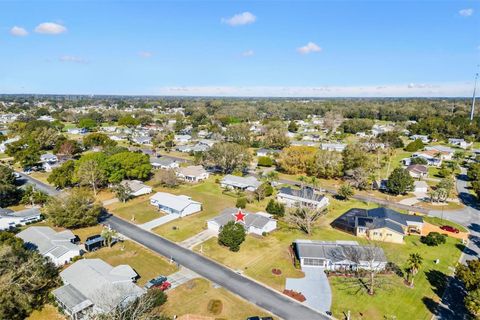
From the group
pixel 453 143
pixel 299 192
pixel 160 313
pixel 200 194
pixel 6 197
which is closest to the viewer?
pixel 160 313

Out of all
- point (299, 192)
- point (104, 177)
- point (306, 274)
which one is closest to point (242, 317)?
point (306, 274)

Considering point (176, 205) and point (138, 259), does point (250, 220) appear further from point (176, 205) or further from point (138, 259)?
point (138, 259)

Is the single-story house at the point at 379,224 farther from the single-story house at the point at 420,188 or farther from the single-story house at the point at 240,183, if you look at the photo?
the single-story house at the point at 240,183

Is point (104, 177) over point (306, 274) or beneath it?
over

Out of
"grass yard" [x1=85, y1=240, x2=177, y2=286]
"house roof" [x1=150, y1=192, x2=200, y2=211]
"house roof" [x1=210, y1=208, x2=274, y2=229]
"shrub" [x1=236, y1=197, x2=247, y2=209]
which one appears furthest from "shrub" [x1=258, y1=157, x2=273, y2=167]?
"grass yard" [x1=85, y1=240, x2=177, y2=286]

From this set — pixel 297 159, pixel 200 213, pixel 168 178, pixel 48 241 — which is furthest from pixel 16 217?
pixel 297 159

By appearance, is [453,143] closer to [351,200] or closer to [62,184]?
[351,200]

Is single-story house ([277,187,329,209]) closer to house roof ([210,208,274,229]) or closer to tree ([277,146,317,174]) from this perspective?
house roof ([210,208,274,229])

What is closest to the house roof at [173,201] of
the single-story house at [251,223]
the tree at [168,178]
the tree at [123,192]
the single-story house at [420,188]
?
the tree at [123,192]
